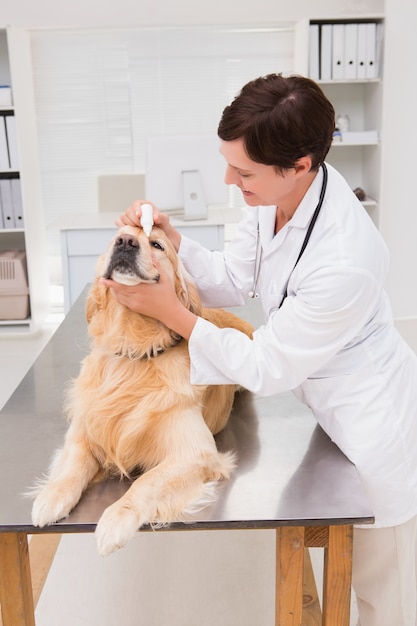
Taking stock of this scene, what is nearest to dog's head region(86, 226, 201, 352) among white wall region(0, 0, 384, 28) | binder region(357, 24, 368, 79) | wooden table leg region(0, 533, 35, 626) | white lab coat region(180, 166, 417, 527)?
white lab coat region(180, 166, 417, 527)

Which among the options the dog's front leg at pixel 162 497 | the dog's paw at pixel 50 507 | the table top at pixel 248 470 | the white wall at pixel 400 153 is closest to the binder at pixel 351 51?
the white wall at pixel 400 153

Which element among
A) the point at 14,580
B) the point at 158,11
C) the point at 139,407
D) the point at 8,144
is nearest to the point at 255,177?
the point at 139,407

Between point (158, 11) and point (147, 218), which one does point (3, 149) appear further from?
point (147, 218)

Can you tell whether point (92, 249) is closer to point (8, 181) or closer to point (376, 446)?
point (8, 181)

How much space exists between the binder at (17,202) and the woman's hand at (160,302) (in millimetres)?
3428

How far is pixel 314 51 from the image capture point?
14.7ft

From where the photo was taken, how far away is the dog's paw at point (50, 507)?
1259 mm

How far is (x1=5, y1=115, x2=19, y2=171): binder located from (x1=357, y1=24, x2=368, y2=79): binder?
2275 mm

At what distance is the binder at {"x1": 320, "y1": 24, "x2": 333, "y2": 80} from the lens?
4.45 metres

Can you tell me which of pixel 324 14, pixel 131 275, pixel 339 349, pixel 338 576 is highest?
pixel 324 14

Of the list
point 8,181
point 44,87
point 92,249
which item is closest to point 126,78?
point 44,87

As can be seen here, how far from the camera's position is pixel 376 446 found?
1432mm

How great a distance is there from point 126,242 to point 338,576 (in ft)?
2.60

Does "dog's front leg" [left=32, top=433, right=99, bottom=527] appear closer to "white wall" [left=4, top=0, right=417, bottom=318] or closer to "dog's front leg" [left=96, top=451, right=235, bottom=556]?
"dog's front leg" [left=96, top=451, right=235, bottom=556]
